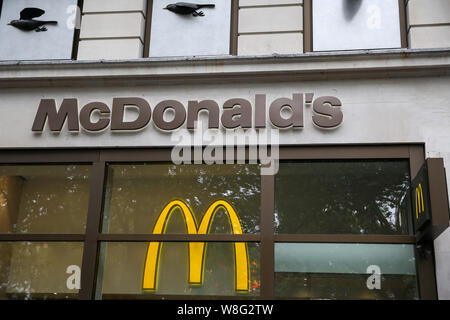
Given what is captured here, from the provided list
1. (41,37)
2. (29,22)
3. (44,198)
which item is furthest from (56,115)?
(29,22)

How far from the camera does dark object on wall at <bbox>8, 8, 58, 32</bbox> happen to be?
10.4 m

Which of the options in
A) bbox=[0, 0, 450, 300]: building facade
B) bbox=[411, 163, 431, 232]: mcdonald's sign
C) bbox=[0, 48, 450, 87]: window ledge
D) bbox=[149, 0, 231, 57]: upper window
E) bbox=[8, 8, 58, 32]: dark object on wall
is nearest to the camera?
bbox=[411, 163, 431, 232]: mcdonald's sign

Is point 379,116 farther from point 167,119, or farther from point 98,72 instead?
point 98,72

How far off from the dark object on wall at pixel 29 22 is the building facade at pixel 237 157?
0.85m

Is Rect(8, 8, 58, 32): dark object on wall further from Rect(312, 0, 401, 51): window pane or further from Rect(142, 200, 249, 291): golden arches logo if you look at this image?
Rect(312, 0, 401, 51): window pane

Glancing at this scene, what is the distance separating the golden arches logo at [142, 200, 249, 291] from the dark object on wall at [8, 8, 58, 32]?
398cm

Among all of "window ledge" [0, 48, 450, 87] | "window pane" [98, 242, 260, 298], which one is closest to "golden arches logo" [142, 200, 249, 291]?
"window pane" [98, 242, 260, 298]

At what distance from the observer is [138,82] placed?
9.48 metres

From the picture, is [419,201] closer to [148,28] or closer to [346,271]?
[346,271]

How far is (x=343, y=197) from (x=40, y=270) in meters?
4.60

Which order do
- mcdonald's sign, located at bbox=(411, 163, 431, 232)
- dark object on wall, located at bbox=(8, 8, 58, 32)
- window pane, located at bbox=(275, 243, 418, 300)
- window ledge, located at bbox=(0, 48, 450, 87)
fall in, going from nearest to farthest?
1. mcdonald's sign, located at bbox=(411, 163, 431, 232)
2. window pane, located at bbox=(275, 243, 418, 300)
3. window ledge, located at bbox=(0, 48, 450, 87)
4. dark object on wall, located at bbox=(8, 8, 58, 32)

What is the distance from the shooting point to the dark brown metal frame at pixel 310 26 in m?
9.55
